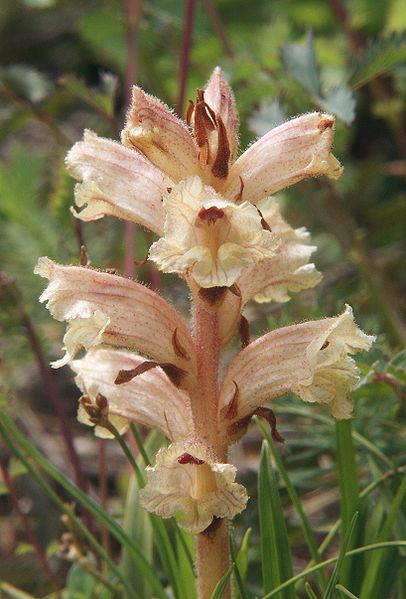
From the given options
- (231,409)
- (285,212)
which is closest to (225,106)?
(231,409)

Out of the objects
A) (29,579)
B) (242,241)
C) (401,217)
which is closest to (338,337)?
(242,241)

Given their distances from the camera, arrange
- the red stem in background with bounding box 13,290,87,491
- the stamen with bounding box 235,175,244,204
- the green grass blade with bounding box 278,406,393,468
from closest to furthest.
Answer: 1. the stamen with bounding box 235,175,244,204
2. the green grass blade with bounding box 278,406,393,468
3. the red stem in background with bounding box 13,290,87,491

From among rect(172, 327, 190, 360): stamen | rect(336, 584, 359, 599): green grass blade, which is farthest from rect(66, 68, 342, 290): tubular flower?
rect(336, 584, 359, 599): green grass blade

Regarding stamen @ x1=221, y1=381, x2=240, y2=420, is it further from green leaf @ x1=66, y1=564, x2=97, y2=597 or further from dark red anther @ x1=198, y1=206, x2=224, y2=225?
green leaf @ x1=66, y1=564, x2=97, y2=597

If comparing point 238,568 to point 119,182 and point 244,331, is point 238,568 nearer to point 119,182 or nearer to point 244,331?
point 244,331

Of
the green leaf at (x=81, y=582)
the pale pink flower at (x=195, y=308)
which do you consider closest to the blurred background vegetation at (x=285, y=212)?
the green leaf at (x=81, y=582)

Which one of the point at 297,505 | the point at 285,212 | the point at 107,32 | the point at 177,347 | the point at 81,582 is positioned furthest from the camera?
the point at 107,32
